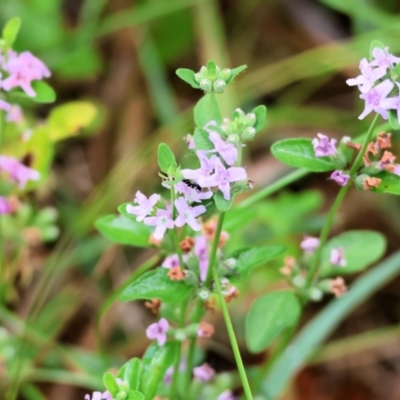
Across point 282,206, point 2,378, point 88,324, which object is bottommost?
point 2,378

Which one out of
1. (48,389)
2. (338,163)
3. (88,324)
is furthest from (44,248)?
(338,163)

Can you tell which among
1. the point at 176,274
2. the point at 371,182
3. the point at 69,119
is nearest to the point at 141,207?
the point at 176,274

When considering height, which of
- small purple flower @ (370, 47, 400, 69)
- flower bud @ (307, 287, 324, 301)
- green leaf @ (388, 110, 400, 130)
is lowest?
flower bud @ (307, 287, 324, 301)

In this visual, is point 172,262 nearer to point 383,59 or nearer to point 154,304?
point 154,304

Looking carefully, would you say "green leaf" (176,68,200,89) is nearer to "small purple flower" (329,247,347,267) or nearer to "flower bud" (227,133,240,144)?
"flower bud" (227,133,240,144)

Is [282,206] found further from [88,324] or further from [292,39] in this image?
[292,39]

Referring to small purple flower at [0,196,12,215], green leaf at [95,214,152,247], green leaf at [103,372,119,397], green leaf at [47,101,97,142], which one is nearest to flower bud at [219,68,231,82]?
green leaf at [95,214,152,247]
